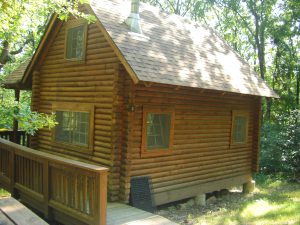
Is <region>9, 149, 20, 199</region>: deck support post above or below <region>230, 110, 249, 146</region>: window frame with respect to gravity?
below

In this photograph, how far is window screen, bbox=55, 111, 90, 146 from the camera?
10.2 m

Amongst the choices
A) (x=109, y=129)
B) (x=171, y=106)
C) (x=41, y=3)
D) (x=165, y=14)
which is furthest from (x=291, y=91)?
(x=41, y=3)

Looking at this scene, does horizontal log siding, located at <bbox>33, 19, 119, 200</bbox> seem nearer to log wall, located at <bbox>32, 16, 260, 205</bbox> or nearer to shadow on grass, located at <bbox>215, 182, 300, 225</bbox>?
log wall, located at <bbox>32, 16, 260, 205</bbox>

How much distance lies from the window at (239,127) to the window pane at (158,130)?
347 centimetres

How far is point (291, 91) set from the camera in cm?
2505

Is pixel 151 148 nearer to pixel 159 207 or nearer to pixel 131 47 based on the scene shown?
pixel 159 207

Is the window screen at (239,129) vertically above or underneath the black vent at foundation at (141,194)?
above

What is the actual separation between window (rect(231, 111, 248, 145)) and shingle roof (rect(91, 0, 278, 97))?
3.52 ft

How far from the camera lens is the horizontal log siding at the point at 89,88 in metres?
9.15

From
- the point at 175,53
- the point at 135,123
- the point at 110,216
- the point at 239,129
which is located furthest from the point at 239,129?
the point at 110,216

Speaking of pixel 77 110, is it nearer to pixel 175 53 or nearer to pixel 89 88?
pixel 89 88

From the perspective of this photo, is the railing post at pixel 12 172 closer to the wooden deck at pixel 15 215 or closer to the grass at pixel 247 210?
the wooden deck at pixel 15 215

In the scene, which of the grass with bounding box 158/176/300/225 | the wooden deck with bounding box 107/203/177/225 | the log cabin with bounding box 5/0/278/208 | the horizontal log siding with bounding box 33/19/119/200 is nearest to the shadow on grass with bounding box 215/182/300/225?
the grass with bounding box 158/176/300/225

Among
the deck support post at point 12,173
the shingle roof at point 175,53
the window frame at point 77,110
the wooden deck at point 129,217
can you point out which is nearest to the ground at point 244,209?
the wooden deck at point 129,217
